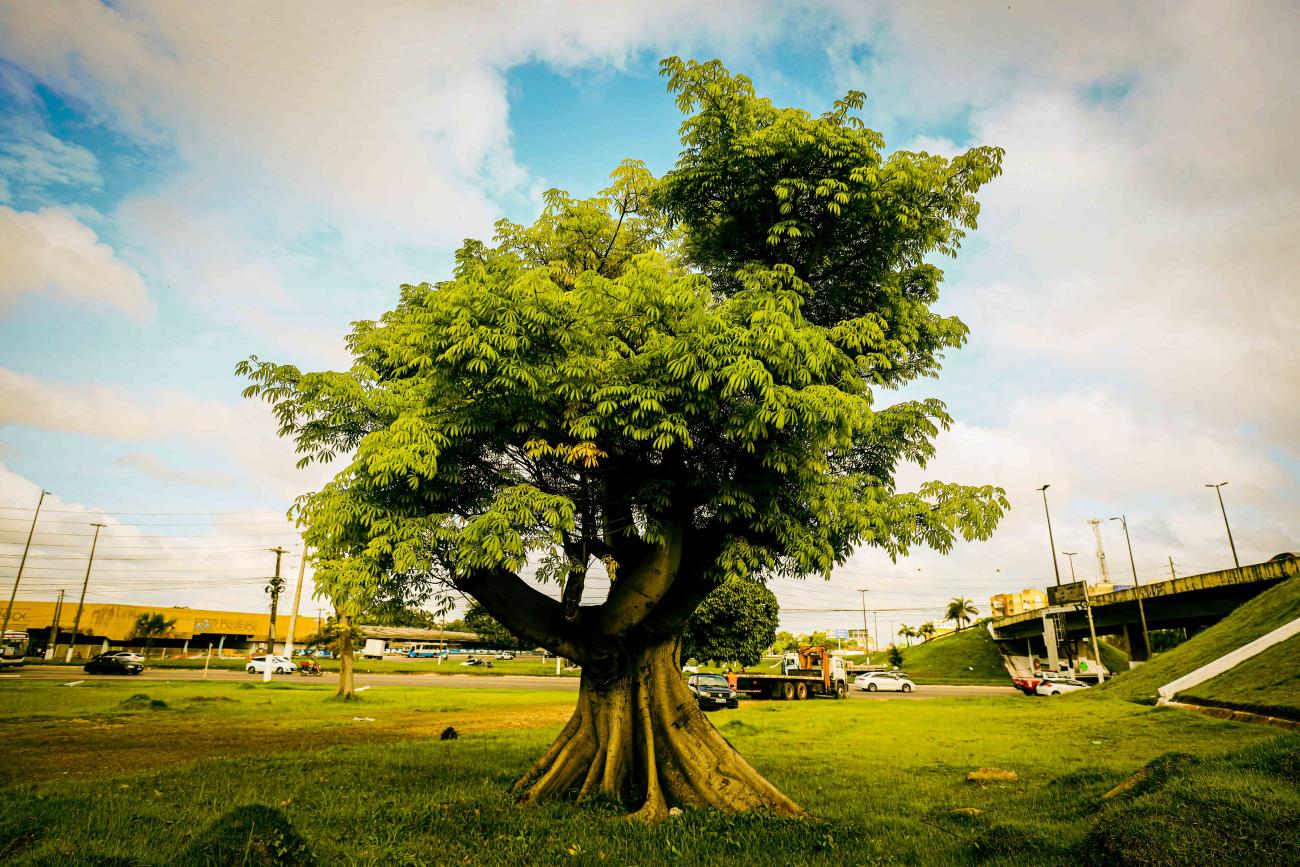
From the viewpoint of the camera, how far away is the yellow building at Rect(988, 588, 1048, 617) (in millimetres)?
147375

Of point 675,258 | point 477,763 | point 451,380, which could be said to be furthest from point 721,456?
point 477,763

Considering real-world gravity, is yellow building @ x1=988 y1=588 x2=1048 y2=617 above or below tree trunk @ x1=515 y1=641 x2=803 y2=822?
above

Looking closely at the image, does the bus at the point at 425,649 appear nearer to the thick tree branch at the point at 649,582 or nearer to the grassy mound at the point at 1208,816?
the thick tree branch at the point at 649,582

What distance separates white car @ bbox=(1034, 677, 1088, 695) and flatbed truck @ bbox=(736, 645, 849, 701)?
11.1 metres

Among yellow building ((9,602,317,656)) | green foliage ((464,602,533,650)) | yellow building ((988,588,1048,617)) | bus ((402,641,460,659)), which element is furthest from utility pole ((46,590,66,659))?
yellow building ((988,588,1048,617))

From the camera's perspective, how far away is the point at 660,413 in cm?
821

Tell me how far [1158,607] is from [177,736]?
58967 mm

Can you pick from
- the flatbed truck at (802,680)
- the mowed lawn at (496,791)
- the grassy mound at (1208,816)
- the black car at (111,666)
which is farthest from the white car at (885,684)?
the black car at (111,666)

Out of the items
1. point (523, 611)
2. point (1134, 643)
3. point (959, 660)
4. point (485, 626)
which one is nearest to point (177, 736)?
point (523, 611)

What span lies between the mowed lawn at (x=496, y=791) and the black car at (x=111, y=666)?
81.3 feet

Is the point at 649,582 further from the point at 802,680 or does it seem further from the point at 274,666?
the point at 274,666

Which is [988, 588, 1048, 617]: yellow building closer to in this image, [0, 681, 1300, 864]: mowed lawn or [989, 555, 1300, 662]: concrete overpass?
[989, 555, 1300, 662]: concrete overpass

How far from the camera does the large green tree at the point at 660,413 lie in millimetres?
8094

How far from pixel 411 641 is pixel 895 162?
116m
